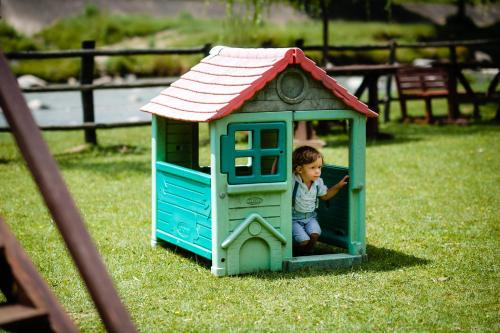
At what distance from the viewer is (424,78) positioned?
16844 mm

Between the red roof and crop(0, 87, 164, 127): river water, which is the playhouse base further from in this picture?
crop(0, 87, 164, 127): river water

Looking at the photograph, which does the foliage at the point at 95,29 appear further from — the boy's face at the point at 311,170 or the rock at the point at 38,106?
the boy's face at the point at 311,170

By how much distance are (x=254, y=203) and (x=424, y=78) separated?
11.2 meters

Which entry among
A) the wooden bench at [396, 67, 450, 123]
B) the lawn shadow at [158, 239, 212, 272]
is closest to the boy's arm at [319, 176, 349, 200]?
the lawn shadow at [158, 239, 212, 272]

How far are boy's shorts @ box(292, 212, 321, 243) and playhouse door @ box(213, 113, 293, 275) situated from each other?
0.99ft

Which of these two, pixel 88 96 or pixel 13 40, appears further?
pixel 13 40

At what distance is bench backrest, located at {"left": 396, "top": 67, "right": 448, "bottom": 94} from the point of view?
55.0 feet

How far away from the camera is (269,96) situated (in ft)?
21.1

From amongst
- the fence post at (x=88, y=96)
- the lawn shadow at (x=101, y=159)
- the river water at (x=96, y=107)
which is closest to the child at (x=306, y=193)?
the lawn shadow at (x=101, y=159)

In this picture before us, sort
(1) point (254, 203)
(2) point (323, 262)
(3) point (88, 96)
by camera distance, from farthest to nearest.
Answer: (3) point (88, 96) < (2) point (323, 262) < (1) point (254, 203)

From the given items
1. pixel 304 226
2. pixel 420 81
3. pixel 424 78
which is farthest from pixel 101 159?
pixel 424 78

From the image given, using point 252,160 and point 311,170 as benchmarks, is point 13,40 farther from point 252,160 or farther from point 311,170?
point 252,160

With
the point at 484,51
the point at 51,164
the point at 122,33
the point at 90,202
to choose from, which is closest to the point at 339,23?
the point at 484,51

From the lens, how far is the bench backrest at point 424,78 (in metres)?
16.8
